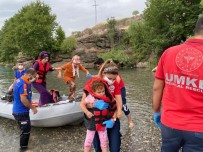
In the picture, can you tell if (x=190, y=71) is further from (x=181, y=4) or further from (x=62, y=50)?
(x=62, y=50)

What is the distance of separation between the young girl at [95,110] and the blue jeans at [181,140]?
1886mm

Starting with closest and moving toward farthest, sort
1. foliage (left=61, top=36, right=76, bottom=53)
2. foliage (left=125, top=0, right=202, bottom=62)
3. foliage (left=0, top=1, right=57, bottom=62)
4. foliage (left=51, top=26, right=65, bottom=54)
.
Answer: foliage (left=125, top=0, right=202, bottom=62) < foliage (left=61, top=36, right=76, bottom=53) < foliage (left=51, top=26, right=65, bottom=54) < foliage (left=0, top=1, right=57, bottom=62)

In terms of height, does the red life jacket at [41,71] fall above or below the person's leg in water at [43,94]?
above

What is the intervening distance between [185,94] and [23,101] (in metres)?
4.46

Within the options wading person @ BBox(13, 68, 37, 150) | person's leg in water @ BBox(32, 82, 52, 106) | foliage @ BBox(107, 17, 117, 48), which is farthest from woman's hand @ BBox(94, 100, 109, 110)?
foliage @ BBox(107, 17, 117, 48)

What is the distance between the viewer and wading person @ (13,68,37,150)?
21.2 feet

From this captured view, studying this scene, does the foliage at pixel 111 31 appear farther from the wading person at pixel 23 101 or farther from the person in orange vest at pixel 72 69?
the wading person at pixel 23 101

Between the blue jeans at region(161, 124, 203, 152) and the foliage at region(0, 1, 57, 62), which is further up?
the foliage at region(0, 1, 57, 62)

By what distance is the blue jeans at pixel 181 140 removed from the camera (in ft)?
Answer: 9.15

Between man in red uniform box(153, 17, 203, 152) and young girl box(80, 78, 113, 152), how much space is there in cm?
192

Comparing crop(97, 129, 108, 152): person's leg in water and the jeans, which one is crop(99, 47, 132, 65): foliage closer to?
the jeans

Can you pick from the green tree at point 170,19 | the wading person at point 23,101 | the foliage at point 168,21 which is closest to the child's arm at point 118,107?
the wading person at point 23,101

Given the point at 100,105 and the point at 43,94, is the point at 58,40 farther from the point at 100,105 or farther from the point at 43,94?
the point at 100,105

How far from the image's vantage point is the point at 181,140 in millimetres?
2914
